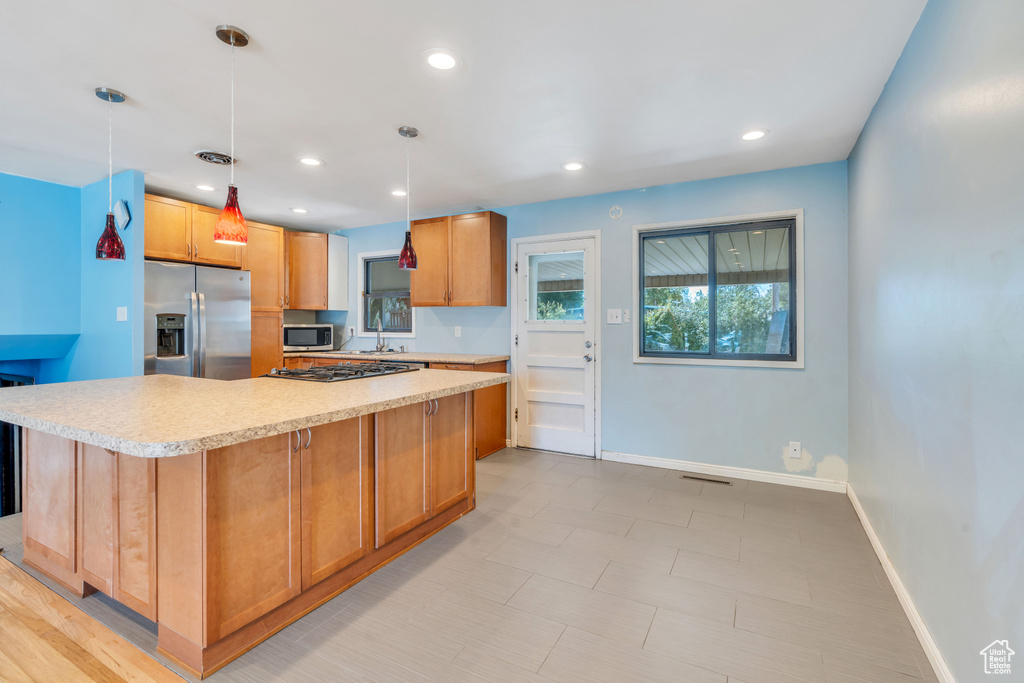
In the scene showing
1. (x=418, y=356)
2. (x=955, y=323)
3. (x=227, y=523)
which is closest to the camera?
(x=955, y=323)

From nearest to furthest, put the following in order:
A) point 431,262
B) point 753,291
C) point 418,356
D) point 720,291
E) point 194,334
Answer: point 753,291 < point 720,291 < point 194,334 < point 418,356 < point 431,262

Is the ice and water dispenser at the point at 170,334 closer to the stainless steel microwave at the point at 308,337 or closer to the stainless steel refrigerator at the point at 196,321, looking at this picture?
the stainless steel refrigerator at the point at 196,321

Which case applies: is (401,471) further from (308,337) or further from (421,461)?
(308,337)

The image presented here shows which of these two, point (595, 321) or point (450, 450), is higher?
point (595, 321)

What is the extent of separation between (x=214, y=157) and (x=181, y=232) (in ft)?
3.93

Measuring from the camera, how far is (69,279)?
397 centimetres

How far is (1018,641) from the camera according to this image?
1115 millimetres

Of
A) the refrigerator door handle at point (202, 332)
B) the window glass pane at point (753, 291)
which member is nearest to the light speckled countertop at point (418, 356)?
the refrigerator door handle at point (202, 332)

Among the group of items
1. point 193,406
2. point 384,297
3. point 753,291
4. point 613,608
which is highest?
point 384,297

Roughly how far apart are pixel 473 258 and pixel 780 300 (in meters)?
2.65

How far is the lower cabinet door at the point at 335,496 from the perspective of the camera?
192 centimetres

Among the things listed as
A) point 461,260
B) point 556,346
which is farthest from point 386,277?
point 556,346

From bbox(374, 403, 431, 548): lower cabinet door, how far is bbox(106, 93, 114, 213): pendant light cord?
2248 mm

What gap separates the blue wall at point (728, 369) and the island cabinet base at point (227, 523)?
7.31ft
